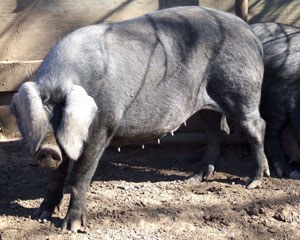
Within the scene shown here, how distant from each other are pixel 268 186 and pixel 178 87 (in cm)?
96

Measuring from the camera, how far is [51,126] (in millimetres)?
3410

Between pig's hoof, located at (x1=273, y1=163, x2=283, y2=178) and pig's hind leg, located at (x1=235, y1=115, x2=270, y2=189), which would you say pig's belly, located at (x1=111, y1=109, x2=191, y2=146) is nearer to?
pig's hind leg, located at (x1=235, y1=115, x2=270, y2=189)

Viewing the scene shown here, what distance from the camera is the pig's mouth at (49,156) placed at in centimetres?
333

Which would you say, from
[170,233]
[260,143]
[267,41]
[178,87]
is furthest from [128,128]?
[267,41]

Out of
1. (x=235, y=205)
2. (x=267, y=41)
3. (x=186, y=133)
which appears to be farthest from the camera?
(x=186, y=133)

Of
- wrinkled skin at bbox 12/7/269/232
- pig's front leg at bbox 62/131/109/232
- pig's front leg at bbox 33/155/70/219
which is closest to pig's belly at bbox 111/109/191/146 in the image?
wrinkled skin at bbox 12/7/269/232

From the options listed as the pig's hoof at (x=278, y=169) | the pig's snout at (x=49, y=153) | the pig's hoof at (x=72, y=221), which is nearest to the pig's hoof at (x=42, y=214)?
the pig's hoof at (x=72, y=221)

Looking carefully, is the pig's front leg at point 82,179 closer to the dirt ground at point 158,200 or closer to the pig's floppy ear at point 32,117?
the dirt ground at point 158,200

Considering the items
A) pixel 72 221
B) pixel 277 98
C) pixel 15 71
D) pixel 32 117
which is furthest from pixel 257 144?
pixel 15 71

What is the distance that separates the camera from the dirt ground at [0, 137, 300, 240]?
145 inches

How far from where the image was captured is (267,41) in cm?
455

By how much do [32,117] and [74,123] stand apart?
0.22m

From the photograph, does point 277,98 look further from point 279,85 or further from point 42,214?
point 42,214

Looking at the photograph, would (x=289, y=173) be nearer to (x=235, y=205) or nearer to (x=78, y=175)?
(x=235, y=205)
